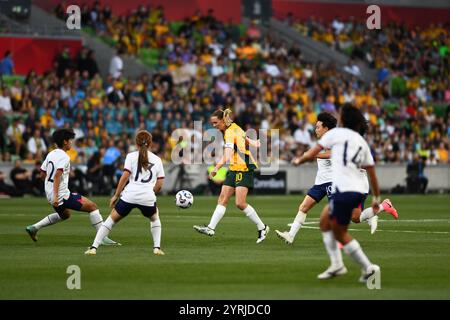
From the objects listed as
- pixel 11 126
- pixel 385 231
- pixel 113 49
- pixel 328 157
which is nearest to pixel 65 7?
pixel 113 49

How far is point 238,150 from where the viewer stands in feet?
68.3

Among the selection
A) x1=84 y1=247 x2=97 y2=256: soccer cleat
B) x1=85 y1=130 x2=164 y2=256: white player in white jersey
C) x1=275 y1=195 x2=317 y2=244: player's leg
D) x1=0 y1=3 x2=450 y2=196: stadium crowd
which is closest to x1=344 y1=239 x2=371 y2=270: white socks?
x1=85 y1=130 x2=164 y2=256: white player in white jersey

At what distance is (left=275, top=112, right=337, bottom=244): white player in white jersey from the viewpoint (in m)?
19.3

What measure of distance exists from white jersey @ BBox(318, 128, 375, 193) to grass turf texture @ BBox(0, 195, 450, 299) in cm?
128

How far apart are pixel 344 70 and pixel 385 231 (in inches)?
1278

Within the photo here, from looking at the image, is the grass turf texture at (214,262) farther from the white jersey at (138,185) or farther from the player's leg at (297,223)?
the white jersey at (138,185)

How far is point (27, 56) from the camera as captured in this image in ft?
147

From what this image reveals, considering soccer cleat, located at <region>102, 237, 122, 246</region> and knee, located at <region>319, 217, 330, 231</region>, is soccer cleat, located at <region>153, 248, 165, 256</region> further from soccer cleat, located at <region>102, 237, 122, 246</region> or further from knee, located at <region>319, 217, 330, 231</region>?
knee, located at <region>319, 217, 330, 231</region>

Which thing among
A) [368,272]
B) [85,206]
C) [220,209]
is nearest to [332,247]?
[368,272]

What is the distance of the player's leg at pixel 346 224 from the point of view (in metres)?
13.7

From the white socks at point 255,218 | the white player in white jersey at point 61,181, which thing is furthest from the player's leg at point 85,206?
the white socks at point 255,218

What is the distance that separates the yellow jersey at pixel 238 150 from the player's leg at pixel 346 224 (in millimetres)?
7124

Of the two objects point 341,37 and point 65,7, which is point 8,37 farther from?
point 341,37

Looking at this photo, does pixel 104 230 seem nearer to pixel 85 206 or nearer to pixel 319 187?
pixel 85 206
